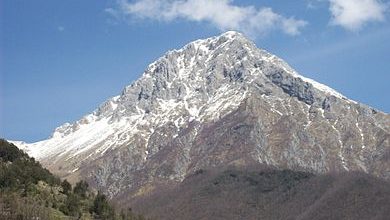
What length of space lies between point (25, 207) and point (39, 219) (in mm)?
8252

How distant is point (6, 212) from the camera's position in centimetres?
19088

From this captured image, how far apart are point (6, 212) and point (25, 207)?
7265mm

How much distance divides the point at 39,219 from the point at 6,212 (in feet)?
26.9

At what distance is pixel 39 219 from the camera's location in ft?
627

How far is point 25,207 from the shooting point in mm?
197375
